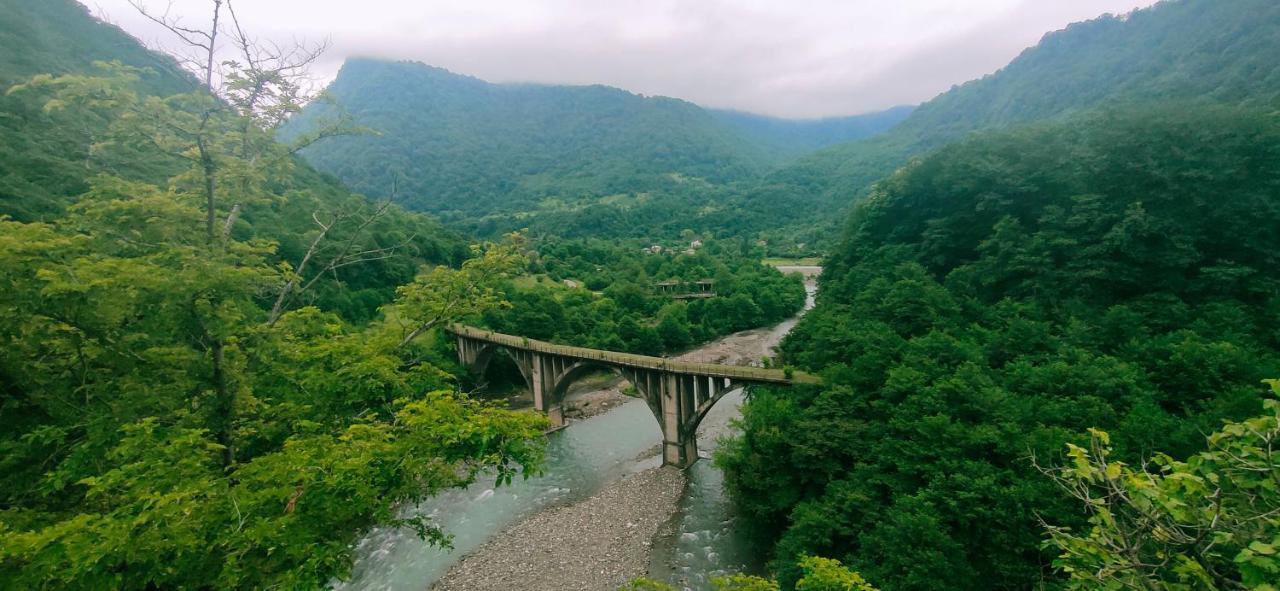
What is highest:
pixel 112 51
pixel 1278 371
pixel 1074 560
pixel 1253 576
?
pixel 112 51

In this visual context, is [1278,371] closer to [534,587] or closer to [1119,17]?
[534,587]

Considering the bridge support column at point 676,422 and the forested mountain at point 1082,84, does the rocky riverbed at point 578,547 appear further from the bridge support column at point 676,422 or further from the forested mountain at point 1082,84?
the forested mountain at point 1082,84

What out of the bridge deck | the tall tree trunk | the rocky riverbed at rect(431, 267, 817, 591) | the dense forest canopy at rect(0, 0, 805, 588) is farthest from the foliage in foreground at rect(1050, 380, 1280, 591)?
the bridge deck

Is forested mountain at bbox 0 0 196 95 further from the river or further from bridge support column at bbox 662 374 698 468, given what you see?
bridge support column at bbox 662 374 698 468

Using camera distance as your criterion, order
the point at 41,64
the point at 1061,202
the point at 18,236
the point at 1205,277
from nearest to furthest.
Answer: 1. the point at 18,236
2. the point at 1205,277
3. the point at 1061,202
4. the point at 41,64

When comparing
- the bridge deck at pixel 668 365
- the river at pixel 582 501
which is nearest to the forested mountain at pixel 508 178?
the bridge deck at pixel 668 365

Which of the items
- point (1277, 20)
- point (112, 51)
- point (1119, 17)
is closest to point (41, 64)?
point (112, 51)
